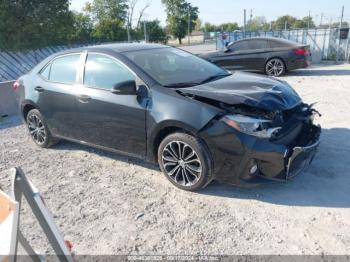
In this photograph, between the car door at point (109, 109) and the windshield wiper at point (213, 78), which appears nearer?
the car door at point (109, 109)

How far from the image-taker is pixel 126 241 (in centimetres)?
299

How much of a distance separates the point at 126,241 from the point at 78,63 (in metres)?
2.70

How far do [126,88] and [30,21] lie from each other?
11.7 metres

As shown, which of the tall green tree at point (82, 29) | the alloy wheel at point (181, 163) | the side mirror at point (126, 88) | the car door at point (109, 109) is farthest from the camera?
the tall green tree at point (82, 29)

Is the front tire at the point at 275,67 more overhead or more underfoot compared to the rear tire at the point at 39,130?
more overhead

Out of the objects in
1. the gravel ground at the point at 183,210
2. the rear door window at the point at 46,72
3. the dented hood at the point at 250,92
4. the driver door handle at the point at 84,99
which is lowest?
the gravel ground at the point at 183,210

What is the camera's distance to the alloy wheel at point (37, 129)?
209 inches

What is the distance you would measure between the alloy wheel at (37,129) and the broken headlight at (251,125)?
3.35m

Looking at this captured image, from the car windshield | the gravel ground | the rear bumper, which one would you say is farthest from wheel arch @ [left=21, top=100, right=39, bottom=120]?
the rear bumper

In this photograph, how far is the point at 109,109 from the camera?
408 centimetres

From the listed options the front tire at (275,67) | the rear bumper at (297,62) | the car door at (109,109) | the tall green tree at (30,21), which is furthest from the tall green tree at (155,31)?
the car door at (109,109)

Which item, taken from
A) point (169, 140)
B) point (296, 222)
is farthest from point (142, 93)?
point (296, 222)

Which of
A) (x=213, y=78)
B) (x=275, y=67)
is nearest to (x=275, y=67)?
(x=275, y=67)

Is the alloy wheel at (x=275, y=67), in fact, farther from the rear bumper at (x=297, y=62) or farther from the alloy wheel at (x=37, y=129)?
the alloy wheel at (x=37, y=129)
